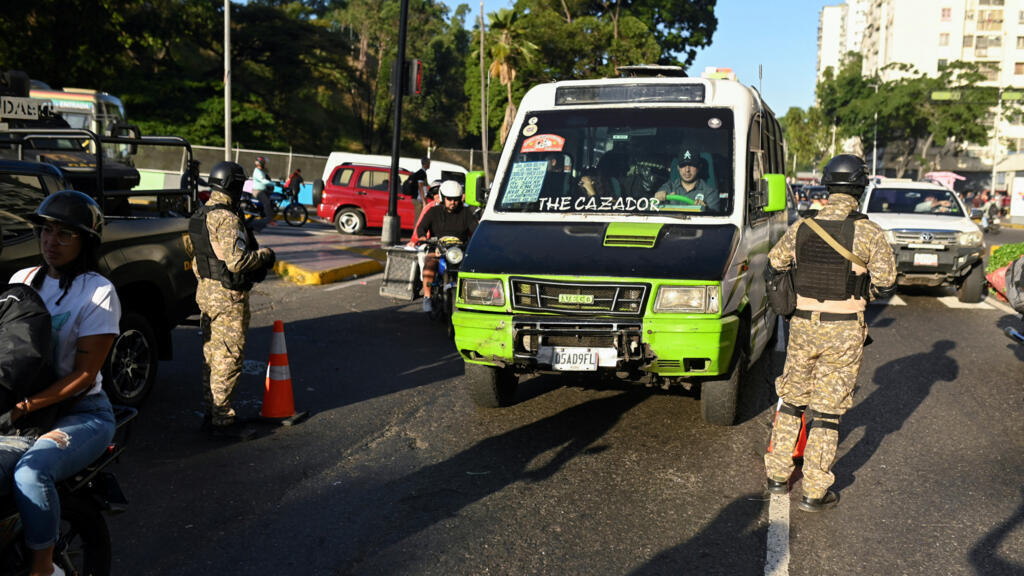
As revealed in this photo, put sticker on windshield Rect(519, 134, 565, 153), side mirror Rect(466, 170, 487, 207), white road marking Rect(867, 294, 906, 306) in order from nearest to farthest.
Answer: sticker on windshield Rect(519, 134, 565, 153) < side mirror Rect(466, 170, 487, 207) < white road marking Rect(867, 294, 906, 306)

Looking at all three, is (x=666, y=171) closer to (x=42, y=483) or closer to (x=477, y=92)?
(x=42, y=483)

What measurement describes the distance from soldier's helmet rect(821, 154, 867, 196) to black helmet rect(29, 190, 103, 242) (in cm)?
357

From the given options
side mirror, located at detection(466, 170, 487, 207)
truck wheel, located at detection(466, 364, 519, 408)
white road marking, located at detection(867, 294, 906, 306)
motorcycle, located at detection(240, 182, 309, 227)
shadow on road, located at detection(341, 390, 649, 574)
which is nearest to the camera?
shadow on road, located at detection(341, 390, 649, 574)

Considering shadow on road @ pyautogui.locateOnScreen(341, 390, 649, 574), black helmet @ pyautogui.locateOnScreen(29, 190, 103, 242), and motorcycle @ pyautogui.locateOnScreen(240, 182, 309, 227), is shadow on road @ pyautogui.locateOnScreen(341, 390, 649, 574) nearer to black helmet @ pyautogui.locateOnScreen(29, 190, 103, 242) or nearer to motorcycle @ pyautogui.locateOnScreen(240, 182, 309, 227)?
black helmet @ pyautogui.locateOnScreen(29, 190, 103, 242)

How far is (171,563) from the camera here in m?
4.14

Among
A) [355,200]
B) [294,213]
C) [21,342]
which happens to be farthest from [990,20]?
[21,342]

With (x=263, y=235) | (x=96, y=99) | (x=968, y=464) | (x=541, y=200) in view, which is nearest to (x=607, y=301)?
(x=541, y=200)

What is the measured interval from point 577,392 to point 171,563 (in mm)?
4030

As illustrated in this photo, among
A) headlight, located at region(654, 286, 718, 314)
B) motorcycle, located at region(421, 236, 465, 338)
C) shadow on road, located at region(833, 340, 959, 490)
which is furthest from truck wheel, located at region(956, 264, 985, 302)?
headlight, located at region(654, 286, 718, 314)

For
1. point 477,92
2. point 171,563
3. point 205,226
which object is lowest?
point 171,563

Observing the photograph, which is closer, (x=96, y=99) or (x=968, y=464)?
(x=968, y=464)

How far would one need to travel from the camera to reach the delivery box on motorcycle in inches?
231

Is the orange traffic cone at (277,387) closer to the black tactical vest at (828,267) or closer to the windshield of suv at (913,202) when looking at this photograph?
the black tactical vest at (828,267)

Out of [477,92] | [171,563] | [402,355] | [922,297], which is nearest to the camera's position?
[171,563]
